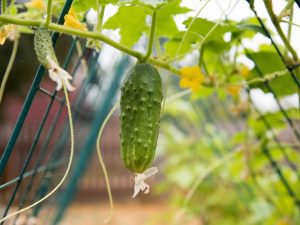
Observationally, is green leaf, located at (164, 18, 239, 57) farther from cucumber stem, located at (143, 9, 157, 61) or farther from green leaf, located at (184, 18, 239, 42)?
cucumber stem, located at (143, 9, 157, 61)

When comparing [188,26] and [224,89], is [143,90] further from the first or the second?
[224,89]

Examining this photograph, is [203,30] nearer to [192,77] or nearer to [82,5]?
[192,77]

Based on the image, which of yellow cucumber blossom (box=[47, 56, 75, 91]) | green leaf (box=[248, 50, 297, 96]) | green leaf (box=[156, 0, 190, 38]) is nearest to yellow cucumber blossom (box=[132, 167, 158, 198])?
yellow cucumber blossom (box=[47, 56, 75, 91])

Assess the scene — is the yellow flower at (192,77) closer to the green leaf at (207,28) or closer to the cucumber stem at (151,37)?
the green leaf at (207,28)

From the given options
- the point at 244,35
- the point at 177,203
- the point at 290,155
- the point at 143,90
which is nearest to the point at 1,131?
the point at 177,203

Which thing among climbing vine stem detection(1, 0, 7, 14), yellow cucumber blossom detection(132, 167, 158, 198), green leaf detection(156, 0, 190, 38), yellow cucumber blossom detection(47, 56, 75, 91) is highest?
climbing vine stem detection(1, 0, 7, 14)

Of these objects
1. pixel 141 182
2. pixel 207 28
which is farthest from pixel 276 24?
pixel 141 182

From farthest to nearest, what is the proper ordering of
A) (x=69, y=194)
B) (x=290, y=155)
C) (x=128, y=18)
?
(x=69, y=194)
(x=290, y=155)
(x=128, y=18)

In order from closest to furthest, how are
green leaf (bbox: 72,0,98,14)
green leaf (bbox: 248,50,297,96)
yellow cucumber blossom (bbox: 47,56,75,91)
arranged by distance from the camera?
1. yellow cucumber blossom (bbox: 47,56,75,91)
2. green leaf (bbox: 72,0,98,14)
3. green leaf (bbox: 248,50,297,96)

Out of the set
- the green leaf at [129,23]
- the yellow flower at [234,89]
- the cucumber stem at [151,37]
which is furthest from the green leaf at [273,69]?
the cucumber stem at [151,37]
